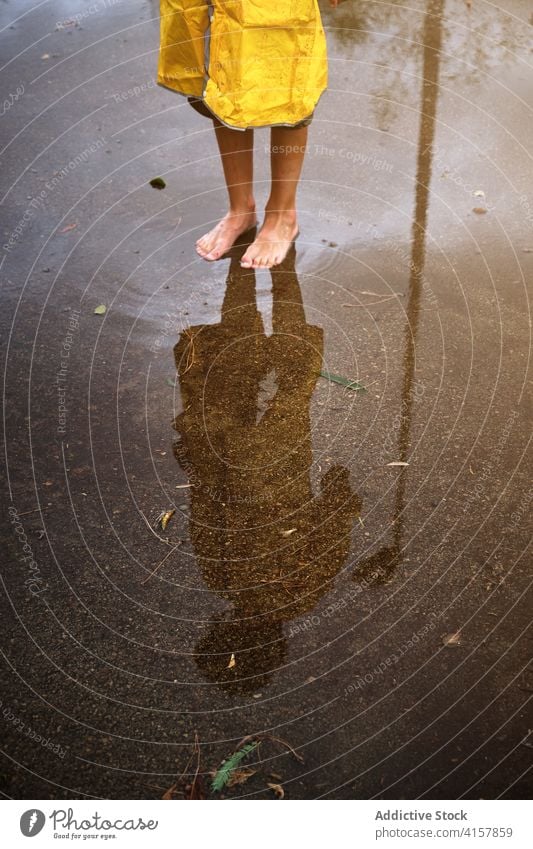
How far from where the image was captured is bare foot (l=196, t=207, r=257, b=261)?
2.90m

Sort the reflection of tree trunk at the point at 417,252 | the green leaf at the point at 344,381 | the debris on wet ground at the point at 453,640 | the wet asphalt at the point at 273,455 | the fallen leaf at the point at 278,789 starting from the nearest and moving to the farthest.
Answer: the fallen leaf at the point at 278,789 < the wet asphalt at the point at 273,455 < the debris on wet ground at the point at 453,640 < the reflection of tree trunk at the point at 417,252 < the green leaf at the point at 344,381

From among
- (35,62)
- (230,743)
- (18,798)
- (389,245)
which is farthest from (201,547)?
(35,62)

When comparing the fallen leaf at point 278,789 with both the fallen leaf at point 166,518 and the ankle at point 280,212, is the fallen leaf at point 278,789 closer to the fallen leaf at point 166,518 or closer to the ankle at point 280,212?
the fallen leaf at point 166,518

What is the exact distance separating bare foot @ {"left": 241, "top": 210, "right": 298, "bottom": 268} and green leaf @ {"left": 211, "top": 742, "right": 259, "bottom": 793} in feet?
5.52

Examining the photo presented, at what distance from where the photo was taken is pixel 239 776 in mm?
1575

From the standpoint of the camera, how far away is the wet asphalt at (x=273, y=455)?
165cm

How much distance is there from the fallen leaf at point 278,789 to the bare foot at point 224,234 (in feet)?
5.97

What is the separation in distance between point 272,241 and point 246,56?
620 mm

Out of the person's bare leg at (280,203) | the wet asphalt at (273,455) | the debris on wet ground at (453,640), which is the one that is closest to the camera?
the wet asphalt at (273,455)

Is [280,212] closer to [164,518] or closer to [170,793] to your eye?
[164,518]

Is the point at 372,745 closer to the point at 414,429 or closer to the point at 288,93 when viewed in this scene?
the point at 414,429

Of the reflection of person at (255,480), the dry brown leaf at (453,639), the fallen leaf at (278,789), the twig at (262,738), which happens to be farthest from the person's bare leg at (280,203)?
the fallen leaf at (278,789)
